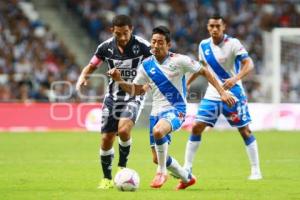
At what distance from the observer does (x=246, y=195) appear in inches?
391

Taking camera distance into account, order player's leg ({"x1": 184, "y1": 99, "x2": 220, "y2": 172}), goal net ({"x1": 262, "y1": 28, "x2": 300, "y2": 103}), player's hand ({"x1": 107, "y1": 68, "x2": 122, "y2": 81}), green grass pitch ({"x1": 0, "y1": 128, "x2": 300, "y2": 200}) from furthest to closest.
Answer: goal net ({"x1": 262, "y1": 28, "x2": 300, "y2": 103}) → player's leg ({"x1": 184, "y1": 99, "x2": 220, "y2": 172}) → green grass pitch ({"x1": 0, "y1": 128, "x2": 300, "y2": 200}) → player's hand ({"x1": 107, "y1": 68, "x2": 122, "y2": 81})

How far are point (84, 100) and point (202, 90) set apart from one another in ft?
13.5

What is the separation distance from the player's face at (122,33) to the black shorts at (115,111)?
0.86 meters

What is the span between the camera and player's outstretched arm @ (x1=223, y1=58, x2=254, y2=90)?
11617 millimetres

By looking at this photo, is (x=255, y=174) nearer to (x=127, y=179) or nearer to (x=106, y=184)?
(x=106, y=184)

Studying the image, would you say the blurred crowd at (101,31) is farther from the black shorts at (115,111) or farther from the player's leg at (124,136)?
the black shorts at (115,111)

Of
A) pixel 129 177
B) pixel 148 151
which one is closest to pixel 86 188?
pixel 129 177

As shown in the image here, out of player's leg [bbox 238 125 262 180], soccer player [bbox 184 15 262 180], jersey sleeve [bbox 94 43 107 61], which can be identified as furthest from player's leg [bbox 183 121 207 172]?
jersey sleeve [bbox 94 43 107 61]

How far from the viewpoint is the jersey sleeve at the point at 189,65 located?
10553 mm

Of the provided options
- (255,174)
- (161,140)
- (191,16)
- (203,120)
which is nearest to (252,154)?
(255,174)

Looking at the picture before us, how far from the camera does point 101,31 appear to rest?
102 feet

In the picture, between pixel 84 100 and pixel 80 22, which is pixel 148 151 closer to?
pixel 84 100

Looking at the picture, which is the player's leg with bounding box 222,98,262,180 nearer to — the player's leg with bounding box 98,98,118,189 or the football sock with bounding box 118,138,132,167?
the football sock with bounding box 118,138,132,167

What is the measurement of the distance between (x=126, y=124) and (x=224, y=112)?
2137 millimetres
